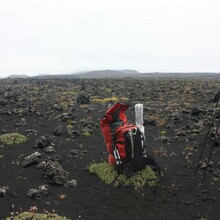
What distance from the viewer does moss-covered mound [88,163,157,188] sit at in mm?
9734

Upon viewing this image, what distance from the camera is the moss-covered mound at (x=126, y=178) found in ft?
31.9

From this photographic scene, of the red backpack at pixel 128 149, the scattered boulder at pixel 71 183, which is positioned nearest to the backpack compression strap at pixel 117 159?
the red backpack at pixel 128 149

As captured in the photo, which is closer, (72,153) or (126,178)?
(126,178)

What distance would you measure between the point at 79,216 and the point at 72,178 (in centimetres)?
246

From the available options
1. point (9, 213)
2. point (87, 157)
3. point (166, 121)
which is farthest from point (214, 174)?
point (166, 121)

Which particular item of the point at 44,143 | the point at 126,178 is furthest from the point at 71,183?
the point at 44,143

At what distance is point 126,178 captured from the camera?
983cm

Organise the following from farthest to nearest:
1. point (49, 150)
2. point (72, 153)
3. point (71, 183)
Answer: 1. point (72, 153)
2. point (49, 150)
3. point (71, 183)

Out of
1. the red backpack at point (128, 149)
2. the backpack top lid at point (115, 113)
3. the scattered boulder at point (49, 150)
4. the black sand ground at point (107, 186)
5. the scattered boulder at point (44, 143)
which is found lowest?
the black sand ground at point (107, 186)

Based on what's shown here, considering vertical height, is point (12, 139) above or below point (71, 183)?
above

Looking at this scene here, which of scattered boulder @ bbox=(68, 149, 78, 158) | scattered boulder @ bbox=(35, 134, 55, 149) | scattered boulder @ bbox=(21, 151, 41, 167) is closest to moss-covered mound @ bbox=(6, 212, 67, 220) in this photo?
scattered boulder @ bbox=(21, 151, 41, 167)

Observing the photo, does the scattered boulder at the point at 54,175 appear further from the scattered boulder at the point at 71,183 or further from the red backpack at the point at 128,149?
the red backpack at the point at 128,149

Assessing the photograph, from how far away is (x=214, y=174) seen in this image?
10.6 meters

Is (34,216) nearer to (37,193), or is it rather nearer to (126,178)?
(37,193)
